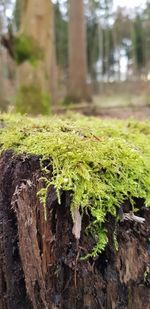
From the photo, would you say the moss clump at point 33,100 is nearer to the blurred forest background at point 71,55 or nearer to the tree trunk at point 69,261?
the blurred forest background at point 71,55

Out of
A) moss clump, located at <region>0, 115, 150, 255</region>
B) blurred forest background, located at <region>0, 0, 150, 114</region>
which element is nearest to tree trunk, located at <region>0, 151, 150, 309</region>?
moss clump, located at <region>0, 115, 150, 255</region>

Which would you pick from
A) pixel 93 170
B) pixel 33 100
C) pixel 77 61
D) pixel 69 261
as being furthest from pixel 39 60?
pixel 69 261

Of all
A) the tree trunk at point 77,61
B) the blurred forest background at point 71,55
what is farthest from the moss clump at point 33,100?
the tree trunk at point 77,61

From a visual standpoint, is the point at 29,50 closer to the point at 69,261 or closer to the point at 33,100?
the point at 33,100

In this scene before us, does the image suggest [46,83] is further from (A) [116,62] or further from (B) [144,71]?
(A) [116,62]

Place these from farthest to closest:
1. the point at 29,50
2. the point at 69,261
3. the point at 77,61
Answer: the point at 77,61 → the point at 29,50 → the point at 69,261

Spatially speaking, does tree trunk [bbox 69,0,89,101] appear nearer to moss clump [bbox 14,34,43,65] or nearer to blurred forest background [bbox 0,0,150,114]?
blurred forest background [bbox 0,0,150,114]

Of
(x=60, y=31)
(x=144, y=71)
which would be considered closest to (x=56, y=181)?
(x=60, y=31)
